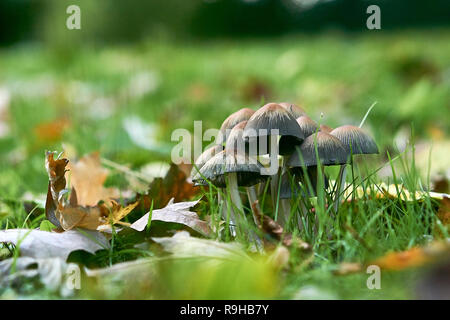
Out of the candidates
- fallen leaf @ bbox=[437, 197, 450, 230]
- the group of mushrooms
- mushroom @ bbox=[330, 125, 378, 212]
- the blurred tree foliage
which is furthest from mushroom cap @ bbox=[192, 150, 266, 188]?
the blurred tree foliage

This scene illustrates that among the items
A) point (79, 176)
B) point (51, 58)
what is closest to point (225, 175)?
point (79, 176)

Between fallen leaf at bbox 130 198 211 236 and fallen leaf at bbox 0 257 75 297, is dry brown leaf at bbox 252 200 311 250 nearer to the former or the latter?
fallen leaf at bbox 130 198 211 236

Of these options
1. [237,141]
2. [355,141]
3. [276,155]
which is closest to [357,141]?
[355,141]

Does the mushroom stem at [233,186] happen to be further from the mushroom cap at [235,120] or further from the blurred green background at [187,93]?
the blurred green background at [187,93]

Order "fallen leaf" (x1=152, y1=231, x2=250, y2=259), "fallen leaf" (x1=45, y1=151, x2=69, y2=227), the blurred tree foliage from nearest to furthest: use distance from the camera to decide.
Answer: "fallen leaf" (x1=152, y1=231, x2=250, y2=259), "fallen leaf" (x1=45, y1=151, x2=69, y2=227), the blurred tree foliage

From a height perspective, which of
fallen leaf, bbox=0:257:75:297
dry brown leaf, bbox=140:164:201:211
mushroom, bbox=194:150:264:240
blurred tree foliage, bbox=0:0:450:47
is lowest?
fallen leaf, bbox=0:257:75:297

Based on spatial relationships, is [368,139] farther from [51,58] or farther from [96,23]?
[96,23]
